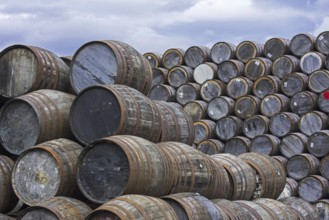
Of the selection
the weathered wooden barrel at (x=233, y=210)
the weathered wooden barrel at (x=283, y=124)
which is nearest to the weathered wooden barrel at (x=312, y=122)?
the weathered wooden barrel at (x=283, y=124)

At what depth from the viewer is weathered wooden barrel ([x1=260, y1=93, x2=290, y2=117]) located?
484 inches

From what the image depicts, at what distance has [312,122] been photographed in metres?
11.9

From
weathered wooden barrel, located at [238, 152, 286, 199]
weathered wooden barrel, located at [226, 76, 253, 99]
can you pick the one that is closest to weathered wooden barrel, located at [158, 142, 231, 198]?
weathered wooden barrel, located at [238, 152, 286, 199]

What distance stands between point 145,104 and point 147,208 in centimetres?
142

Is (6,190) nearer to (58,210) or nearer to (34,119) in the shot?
(34,119)

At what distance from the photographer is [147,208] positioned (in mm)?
5203

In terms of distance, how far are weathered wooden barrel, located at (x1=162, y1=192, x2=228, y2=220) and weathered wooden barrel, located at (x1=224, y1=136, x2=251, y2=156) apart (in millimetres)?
6287

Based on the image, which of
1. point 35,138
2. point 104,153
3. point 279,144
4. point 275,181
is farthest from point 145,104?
Result: point 279,144

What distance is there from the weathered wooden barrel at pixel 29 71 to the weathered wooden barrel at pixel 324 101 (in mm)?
6513

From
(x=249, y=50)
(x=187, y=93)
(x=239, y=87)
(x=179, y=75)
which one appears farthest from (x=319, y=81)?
(x=179, y=75)

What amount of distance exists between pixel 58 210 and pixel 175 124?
90.8 inches

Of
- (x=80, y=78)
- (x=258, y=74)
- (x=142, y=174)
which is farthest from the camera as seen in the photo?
(x=258, y=74)

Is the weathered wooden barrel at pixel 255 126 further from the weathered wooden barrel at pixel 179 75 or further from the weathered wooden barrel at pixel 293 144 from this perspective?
the weathered wooden barrel at pixel 179 75

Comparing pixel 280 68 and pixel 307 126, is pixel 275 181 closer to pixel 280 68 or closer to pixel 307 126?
pixel 307 126
